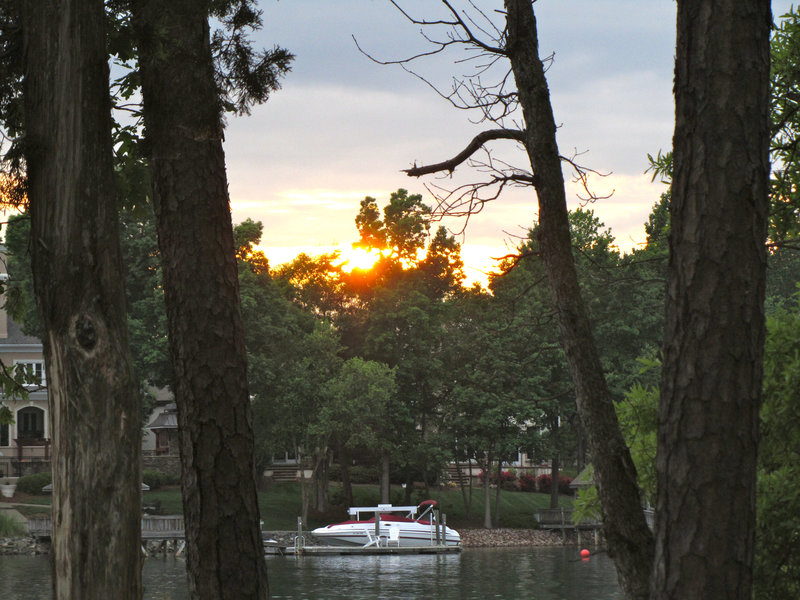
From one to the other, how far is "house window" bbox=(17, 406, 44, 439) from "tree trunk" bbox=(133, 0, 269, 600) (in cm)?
6809

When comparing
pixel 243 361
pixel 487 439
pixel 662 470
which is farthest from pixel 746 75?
pixel 487 439

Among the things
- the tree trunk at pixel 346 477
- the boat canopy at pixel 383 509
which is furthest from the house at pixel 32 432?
the boat canopy at pixel 383 509

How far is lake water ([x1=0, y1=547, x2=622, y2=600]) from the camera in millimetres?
37094

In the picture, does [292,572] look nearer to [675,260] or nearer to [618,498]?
[618,498]

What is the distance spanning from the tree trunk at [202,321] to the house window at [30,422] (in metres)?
68.1

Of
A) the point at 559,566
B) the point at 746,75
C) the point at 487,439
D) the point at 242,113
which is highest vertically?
the point at 242,113

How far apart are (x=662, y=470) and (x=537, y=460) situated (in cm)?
5917

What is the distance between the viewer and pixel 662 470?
4.98m

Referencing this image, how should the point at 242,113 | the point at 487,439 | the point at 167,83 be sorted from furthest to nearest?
the point at 487,439 → the point at 242,113 → the point at 167,83

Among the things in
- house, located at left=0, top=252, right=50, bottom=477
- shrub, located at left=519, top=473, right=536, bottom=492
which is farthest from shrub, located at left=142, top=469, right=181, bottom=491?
shrub, located at left=519, top=473, right=536, bottom=492

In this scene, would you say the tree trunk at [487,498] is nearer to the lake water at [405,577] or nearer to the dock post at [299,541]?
the lake water at [405,577]

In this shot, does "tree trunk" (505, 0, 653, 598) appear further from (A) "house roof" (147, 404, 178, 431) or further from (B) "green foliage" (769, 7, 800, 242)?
(A) "house roof" (147, 404, 178, 431)

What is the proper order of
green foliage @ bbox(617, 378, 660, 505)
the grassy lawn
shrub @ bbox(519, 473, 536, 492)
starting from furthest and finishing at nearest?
shrub @ bbox(519, 473, 536, 492) → the grassy lawn → green foliage @ bbox(617, 378, 660, 505)

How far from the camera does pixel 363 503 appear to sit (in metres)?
66.7
